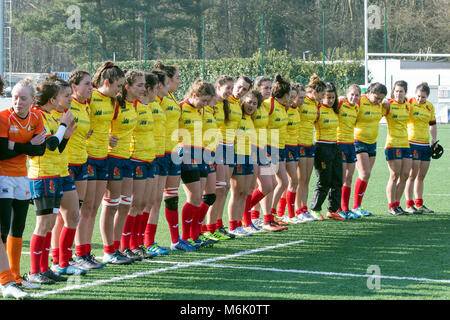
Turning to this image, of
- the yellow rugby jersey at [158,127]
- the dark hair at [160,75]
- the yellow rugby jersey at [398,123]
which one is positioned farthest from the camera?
the yellow rugby jersey at [398,123]

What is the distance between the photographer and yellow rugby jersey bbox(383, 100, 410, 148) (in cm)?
1063

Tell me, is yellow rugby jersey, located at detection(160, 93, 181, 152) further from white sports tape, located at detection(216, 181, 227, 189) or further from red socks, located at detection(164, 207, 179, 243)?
white sports tape, located at detection(216, 181, 227, 189)

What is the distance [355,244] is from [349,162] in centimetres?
239

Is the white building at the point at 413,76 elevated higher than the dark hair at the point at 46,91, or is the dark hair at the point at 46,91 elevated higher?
the white building at the point at 413,76

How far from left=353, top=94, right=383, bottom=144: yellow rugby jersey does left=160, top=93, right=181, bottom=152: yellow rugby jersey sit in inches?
140

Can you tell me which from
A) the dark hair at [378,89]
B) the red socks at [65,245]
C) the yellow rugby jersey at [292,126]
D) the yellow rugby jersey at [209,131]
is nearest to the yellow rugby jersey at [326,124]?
the yellow rugby jersey at [292,126]

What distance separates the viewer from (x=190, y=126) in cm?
801

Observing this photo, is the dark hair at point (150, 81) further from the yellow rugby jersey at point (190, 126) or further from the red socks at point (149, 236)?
the red socks at point (149, 236)

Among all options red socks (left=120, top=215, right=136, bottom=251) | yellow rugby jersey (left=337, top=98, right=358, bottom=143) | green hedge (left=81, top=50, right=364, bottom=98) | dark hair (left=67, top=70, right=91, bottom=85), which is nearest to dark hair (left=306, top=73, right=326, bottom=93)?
yellow rugby jersey (left=337, top=98, right=358, bottom=143)

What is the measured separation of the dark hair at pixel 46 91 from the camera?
6.20m

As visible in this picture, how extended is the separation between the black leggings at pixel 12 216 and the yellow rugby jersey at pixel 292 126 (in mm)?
4565

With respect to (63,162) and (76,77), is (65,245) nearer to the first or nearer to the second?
(63,162)

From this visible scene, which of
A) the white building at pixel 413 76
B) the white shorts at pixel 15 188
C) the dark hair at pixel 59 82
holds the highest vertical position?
the white building at pixel 413 76
